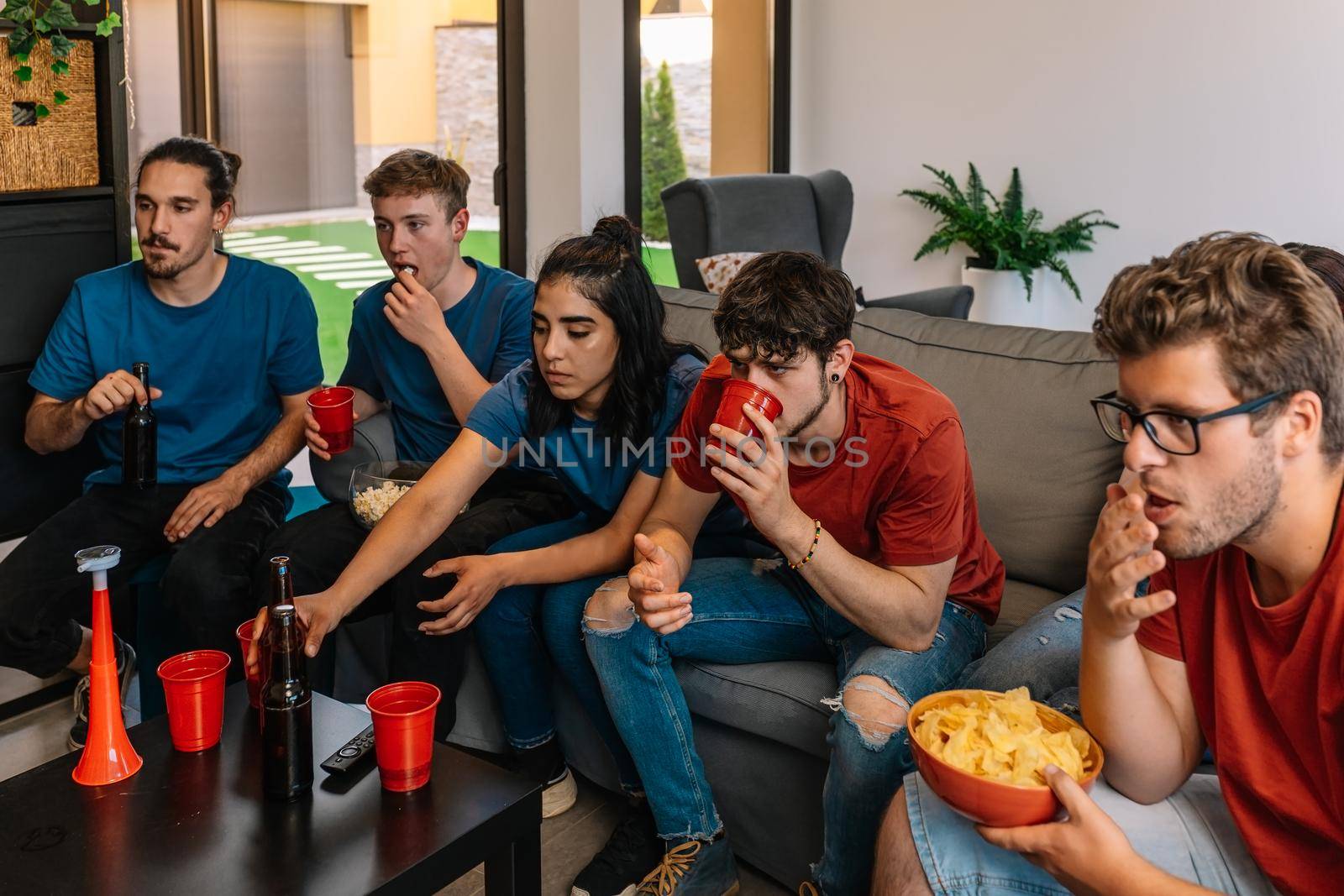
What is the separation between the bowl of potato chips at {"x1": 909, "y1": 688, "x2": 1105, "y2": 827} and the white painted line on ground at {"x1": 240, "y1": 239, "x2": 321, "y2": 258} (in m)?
3.53

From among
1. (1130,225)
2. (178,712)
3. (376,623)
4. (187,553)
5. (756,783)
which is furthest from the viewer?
(1130,225)

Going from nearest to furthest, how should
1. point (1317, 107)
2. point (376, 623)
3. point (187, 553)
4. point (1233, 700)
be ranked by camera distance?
point (1233, 700), point (187, 553), point (376, 623), point (1317, 107)

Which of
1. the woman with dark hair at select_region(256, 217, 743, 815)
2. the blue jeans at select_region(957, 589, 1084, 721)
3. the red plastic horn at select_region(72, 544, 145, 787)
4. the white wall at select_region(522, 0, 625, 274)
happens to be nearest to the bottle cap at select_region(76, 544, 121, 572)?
the red plastic horn at select_region(72, 544, 145, 787)

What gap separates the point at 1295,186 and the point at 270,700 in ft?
13.9

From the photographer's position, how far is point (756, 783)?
201cm

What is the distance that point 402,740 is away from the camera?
59.1 inches

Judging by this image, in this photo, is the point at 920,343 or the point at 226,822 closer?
the point at 226,822

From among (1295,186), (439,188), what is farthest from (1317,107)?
(439,188)

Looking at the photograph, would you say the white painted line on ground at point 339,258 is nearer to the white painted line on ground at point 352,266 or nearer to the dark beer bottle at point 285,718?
the white painted line on ground at point 352,266

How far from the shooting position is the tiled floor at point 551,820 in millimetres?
2035

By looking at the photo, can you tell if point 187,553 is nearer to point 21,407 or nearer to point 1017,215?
point 21,407

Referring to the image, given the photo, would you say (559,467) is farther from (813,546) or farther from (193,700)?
(193,700)

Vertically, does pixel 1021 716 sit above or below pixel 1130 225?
below

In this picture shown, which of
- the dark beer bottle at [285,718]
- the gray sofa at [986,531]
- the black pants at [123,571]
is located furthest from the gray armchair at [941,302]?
the dark beer bottle at [285,718]
